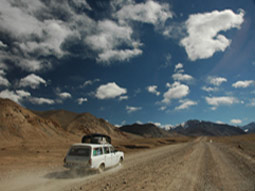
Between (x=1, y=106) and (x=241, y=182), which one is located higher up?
(x=1, y=106)

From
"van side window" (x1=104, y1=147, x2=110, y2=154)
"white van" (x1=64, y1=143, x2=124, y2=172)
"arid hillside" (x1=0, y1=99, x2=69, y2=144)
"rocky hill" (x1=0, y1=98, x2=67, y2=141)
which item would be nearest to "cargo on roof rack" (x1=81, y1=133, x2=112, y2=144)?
"van side window" (x1=104, y1=147, x2=110, y2=154)

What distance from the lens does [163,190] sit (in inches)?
285

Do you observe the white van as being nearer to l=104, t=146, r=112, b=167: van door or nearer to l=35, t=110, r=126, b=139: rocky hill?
l=104, t=146, r=112, b=167: van door

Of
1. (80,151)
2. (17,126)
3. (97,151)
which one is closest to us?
(80,151)

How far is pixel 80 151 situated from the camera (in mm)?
10695

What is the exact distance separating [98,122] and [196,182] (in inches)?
3977

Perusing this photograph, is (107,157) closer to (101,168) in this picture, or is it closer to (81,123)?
(101,168)

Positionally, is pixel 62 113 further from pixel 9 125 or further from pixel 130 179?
pixel 130 179

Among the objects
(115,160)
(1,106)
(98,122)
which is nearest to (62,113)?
(98,122)

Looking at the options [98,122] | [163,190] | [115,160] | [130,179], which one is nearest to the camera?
[163,190]

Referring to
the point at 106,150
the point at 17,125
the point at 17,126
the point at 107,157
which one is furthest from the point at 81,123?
the point at 107,157

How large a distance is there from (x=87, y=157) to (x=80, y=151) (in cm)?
71

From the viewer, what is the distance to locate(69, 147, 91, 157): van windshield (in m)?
10.5

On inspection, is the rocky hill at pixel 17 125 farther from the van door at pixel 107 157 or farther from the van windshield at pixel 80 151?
the van door at pixel 107 157
